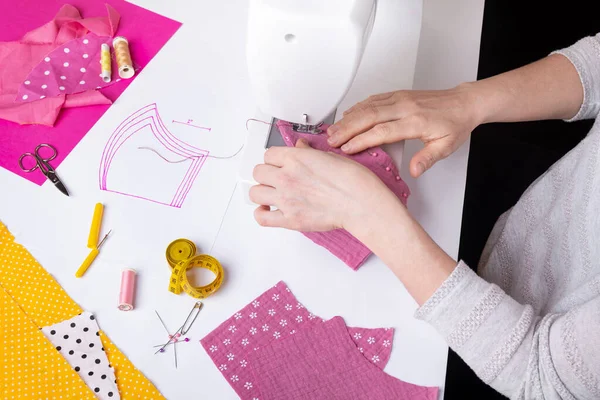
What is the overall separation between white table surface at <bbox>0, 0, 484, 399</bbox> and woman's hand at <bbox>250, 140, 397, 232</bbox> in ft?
0.52

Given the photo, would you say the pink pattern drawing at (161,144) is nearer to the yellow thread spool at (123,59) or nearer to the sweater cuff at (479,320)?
the yellow thread spool at (123,59)

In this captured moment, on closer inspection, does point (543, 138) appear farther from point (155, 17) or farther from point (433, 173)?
point (155, 17)

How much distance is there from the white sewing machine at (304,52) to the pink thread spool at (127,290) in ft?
1.42

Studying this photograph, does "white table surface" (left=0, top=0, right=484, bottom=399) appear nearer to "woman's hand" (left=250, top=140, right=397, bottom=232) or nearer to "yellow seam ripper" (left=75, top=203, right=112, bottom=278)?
"yellow seam ripper" (left=75, top=203, right=112, bottom=278)

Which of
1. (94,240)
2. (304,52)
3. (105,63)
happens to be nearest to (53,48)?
(105,63)

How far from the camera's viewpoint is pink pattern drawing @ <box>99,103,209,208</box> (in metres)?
1.24

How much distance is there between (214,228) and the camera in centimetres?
122

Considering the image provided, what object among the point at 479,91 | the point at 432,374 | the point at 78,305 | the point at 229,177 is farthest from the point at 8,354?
the point at 479,91

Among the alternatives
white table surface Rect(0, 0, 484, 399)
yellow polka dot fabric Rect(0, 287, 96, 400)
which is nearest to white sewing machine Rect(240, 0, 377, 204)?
white table surface Rect(0, 0, 484, 399)

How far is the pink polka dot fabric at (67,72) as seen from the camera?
134 centimetres

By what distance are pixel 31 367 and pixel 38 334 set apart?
6 cm

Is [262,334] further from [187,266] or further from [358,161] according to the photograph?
[358,161]

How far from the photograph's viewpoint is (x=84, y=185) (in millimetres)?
1246

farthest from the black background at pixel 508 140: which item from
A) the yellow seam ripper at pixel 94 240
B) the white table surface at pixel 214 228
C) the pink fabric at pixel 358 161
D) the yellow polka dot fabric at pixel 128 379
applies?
the yellow seam ripper at pixel 94 240
